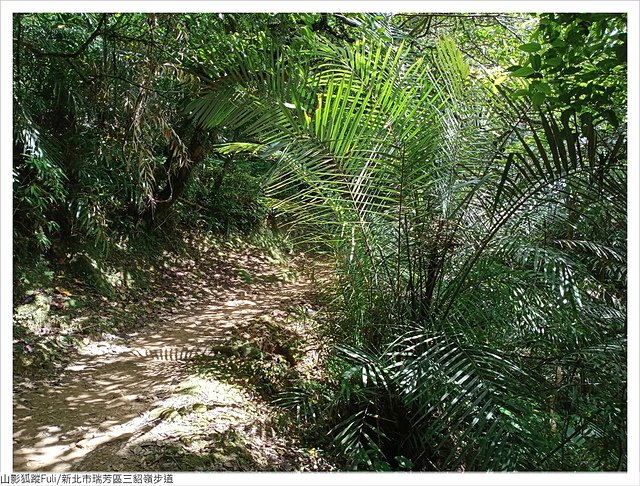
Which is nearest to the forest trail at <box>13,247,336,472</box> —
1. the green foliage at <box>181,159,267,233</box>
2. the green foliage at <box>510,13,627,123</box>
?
the green foliage at <box>510,13,627,123</box>

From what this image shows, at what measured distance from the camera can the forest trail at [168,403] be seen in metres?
2.22

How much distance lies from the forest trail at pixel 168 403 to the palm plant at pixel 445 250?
0.50 m

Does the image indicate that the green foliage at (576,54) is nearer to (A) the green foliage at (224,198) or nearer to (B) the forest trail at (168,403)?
(B) the forest trail at (168,403)

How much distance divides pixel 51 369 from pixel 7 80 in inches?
71.9

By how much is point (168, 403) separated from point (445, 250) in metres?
1.63

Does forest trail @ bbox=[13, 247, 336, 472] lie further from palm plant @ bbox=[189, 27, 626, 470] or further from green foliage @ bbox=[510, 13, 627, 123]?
green foliage @ bbox=[510, 13, 627, 123]

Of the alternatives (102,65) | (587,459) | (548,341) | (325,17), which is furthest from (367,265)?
(102,65)

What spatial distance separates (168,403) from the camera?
2.64m

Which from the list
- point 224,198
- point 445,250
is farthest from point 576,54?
point 224,198

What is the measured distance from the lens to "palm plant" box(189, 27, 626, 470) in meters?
2.13

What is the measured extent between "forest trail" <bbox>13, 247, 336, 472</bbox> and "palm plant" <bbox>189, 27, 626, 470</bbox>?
1.65 ft

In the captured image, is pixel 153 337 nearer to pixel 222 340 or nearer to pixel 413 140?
pixel 222 340

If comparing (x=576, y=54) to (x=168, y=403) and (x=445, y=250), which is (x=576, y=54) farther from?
(x=168, y=403)

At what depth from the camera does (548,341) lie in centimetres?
267
